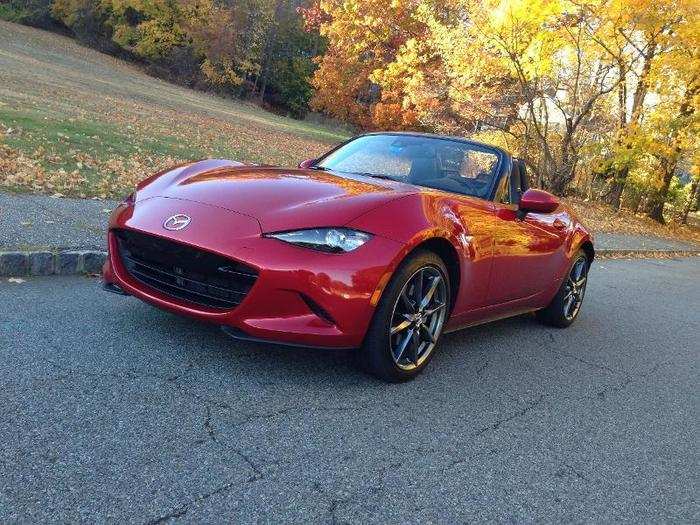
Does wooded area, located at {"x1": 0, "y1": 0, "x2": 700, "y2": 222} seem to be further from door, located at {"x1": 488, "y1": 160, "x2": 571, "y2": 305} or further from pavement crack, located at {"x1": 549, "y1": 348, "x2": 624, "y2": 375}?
pavement crack, located at {"x1": 549, "y1": 348, "x2": 624, "y2": 375}

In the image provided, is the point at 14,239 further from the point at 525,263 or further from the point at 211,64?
the point at 211,64

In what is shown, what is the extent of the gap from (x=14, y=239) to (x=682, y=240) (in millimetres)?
20240

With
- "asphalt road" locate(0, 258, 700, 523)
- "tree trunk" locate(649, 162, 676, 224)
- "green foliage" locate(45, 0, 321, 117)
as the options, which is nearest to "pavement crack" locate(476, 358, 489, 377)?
Answer: "asphalt road" locate(0, 258, 700, 523)

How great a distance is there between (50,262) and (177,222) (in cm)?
202

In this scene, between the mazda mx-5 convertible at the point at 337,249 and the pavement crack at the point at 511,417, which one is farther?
the pavement crack at the point at 511,417

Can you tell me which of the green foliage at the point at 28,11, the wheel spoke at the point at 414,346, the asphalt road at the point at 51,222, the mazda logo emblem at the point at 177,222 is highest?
the mazda logo emblem at the point at 177,222

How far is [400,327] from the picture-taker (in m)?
3.80

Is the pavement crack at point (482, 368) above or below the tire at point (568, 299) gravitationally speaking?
below

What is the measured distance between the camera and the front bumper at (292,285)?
3344 mm

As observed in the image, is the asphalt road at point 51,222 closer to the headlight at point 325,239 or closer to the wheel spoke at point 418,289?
the headlight at point 325,239

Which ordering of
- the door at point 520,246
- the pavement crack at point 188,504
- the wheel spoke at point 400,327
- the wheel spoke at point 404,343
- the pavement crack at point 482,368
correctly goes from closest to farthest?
1. the pavement crack at point 188,504
2. the wheel spoke at point 400,327
3. the wheel spoke at point 404,343
4. the pavement crack at point 482,368
5. the door at point 520,246

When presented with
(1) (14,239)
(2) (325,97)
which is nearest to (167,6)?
(2) (325,97)

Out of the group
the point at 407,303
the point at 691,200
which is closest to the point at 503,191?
the point at 407,303

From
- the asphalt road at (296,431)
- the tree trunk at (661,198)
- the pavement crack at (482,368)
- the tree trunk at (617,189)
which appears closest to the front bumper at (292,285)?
the asphalt road at (296,431)
